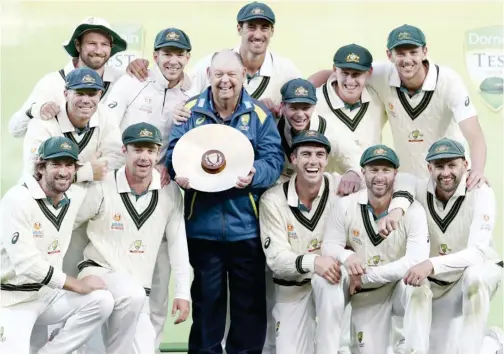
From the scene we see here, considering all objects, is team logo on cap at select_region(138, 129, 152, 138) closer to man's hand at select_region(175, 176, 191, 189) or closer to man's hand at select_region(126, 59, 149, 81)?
man's hand at select_region(175, 176, 191, 189)

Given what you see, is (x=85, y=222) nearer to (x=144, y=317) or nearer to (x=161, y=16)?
(x=144, y=317)

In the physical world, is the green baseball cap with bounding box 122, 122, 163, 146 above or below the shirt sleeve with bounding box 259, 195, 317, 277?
above

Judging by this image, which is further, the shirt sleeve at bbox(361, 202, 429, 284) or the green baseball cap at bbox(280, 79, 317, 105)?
the green baseball cap at bbox(280, 79, 317, 105)

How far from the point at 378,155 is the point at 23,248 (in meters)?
1.92

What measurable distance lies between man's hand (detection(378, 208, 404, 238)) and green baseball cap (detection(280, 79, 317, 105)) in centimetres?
75

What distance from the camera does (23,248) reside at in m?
5.69

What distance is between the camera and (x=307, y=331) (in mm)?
6227

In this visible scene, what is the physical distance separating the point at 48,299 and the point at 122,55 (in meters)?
2.74

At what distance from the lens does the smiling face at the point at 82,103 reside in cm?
602

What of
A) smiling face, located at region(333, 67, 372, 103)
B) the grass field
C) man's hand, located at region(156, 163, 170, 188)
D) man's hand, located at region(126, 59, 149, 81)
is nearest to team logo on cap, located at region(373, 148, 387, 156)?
smiling face, located at region(333, 67, 372, 103)

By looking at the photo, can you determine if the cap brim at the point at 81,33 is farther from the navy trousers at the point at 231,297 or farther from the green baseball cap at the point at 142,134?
the navy trousers at the point at 231,297

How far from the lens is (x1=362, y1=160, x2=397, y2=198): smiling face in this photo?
602 centimetres

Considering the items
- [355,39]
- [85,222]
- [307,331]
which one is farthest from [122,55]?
[307,331]

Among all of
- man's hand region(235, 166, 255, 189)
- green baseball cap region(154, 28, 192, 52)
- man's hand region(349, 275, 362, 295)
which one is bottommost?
man's hand region(349, 275, 362, 295)
